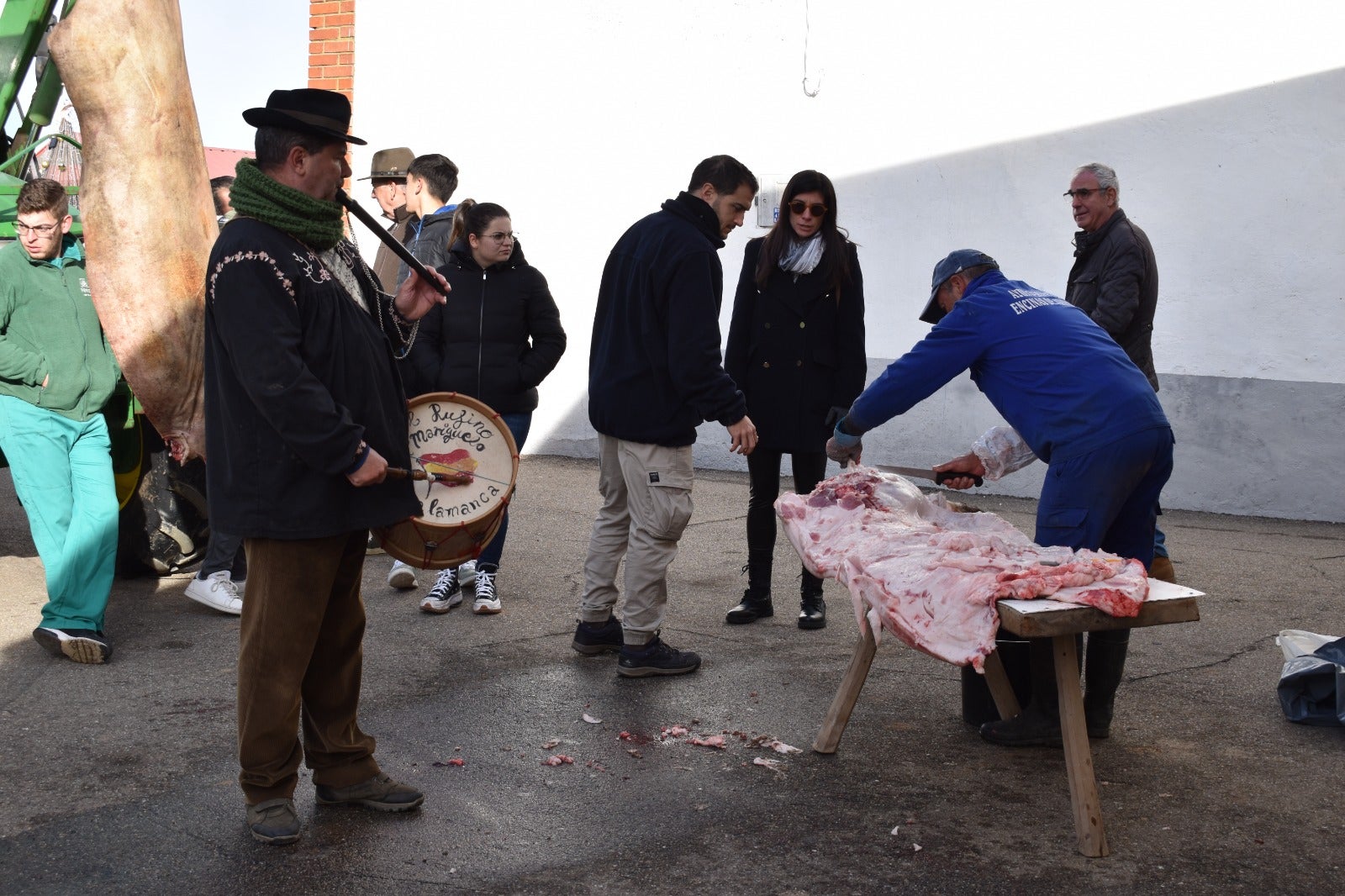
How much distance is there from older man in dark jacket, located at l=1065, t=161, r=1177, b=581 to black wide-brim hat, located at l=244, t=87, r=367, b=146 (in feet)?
12.9

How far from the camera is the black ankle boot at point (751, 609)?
19.9ft

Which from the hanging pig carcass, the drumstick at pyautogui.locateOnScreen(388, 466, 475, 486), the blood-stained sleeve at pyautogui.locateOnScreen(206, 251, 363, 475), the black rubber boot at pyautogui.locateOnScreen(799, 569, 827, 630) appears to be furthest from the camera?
the black rubber boot at pyautogui.locateOnScreen(799, 569, 827, 630)

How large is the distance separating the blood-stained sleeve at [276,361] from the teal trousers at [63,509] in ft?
7.82

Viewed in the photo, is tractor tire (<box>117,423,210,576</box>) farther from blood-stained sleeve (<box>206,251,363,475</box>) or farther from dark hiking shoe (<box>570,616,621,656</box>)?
blood-stained sleeve (<box>206,251,363,475</box>)

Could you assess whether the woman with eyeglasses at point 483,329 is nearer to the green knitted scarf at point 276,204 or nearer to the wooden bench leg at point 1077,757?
the green knitted scarf at point 276,204

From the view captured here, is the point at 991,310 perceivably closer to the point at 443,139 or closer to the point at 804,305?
the point at 804,305

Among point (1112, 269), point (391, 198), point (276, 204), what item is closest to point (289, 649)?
point (276, 204)

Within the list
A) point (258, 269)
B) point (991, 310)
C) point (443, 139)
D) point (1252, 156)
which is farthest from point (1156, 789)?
point (443, 139)

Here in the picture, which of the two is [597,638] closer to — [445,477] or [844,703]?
[844,703]

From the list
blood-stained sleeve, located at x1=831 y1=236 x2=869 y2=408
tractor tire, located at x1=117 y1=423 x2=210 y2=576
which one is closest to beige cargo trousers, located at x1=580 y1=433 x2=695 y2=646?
blood-stained sleeve, located at x1=831 y1=236 x2=869 y2=408

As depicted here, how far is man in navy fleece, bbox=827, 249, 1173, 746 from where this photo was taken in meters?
4.13

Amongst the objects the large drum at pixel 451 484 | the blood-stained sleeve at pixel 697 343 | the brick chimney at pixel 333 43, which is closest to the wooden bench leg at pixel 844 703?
the blood-stained sleeve at pixel 697 343

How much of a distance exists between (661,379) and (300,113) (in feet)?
6.43

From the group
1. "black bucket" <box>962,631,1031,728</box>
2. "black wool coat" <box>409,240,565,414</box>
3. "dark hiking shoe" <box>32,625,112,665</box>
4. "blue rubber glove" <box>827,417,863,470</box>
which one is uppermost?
"black wool coat" <box>409,240,565,414</box>
